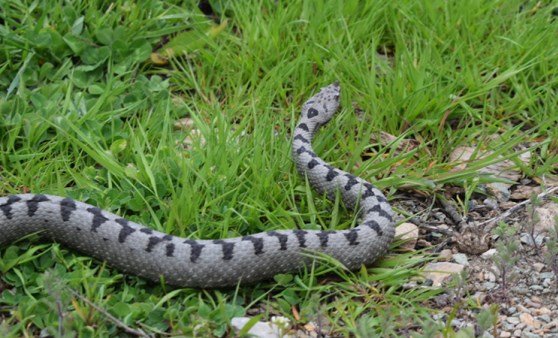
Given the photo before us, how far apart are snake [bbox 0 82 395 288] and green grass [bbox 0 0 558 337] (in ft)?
0.33

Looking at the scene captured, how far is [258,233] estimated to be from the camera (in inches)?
231

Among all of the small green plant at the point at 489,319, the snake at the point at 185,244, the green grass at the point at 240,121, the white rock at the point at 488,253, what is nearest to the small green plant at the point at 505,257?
the white rock at the point at 488,253

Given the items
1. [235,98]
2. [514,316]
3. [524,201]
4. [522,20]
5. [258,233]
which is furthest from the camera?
[522,20]

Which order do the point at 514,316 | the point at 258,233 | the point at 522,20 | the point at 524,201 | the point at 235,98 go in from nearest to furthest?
the point at 514,316 < the point at 258,233 < the point at 524,201 < the point at 235,98 < the point at 522,20

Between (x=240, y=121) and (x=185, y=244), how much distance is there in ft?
5.38

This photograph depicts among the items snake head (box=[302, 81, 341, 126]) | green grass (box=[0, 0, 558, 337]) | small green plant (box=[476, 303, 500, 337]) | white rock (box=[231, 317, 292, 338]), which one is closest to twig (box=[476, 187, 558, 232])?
green grass (box=[0, 0, 558, 337])

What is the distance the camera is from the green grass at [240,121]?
5.52 m

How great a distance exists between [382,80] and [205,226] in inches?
85.6

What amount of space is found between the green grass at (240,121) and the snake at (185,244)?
10 cm

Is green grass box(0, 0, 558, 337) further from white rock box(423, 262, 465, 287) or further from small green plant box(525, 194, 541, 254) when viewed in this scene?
small green plant box(525, 194, 541, 254)

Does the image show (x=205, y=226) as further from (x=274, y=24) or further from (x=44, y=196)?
(x=274, y=24)

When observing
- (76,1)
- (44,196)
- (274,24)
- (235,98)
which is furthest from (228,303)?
(76,1)

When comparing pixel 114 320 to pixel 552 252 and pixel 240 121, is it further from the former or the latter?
pixel 552 252

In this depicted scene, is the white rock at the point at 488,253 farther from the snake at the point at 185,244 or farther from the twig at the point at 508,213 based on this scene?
the snake at the point at 185,244
